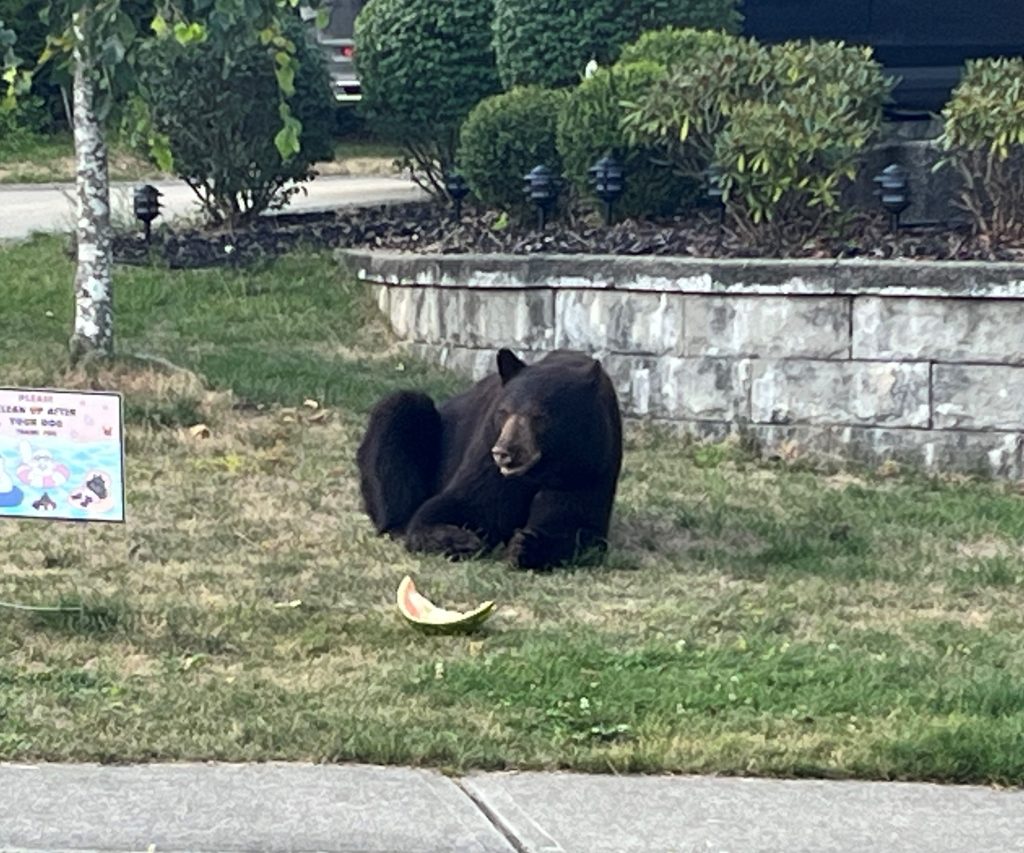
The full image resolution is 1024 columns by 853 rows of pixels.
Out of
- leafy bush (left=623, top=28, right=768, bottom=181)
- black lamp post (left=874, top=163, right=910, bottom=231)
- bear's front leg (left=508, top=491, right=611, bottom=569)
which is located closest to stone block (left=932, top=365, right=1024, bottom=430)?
black lamp post (left=874, top=163, right=910, bottom=231)

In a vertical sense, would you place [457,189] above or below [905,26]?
below

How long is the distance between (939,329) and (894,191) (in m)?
1.07

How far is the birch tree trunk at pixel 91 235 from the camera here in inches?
380

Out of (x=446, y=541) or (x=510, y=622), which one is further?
(x=446, y=541)

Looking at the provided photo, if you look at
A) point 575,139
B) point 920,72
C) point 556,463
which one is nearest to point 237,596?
point 556,463

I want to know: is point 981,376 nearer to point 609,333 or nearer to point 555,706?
point 609,333

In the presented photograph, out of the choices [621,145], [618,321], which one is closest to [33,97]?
[621,145]

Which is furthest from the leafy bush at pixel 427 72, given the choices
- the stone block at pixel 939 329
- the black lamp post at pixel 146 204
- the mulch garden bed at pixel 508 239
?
the stone block at pixel 939 329

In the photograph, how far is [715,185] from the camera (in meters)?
10.2

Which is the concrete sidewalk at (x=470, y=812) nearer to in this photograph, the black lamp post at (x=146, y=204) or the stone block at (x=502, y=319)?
the stone block at (x=502, y=319)

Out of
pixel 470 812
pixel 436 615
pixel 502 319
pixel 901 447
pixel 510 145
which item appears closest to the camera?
pixel 470 812

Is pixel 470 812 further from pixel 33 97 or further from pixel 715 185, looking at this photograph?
pixel 33 97

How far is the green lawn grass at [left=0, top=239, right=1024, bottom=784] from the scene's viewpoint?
17.5 feet

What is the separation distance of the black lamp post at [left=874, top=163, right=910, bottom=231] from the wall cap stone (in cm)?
63
